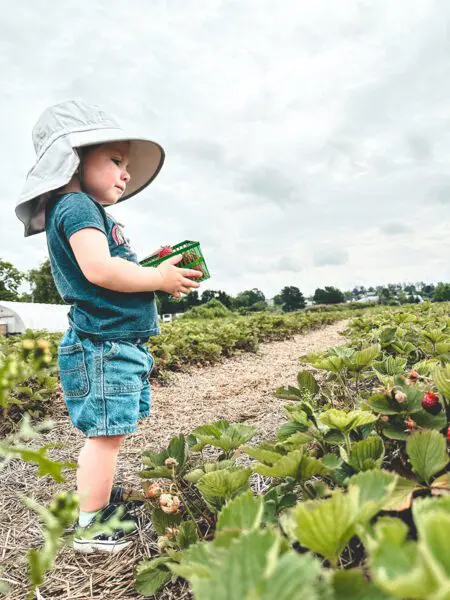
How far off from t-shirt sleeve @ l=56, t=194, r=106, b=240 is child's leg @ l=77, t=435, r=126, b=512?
815mm

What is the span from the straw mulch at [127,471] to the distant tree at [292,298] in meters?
58.4

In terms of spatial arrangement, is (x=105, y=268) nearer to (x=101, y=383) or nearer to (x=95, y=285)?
(x=95, y=285)

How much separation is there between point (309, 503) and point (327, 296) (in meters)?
68.1

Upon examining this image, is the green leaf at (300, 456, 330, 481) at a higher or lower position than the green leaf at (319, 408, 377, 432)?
lower

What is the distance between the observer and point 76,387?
181 cm

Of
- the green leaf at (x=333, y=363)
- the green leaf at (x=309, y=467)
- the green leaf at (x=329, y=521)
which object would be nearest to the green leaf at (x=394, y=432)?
the green leaf at (x=309, y=467)

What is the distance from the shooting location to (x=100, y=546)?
1.65 m

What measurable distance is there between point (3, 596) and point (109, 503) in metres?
0.45

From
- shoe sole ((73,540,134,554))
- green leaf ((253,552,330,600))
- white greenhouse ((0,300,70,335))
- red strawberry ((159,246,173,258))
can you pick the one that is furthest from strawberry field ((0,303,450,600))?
white greenhouse ((0,300,70,335))

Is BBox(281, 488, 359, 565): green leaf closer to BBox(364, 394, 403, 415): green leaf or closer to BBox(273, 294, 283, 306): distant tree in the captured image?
BBox(364, 394, 403, 415): green leaf

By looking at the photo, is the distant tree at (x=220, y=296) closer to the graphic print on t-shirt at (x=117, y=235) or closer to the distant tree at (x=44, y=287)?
the distant tree at (x=44, y=287)

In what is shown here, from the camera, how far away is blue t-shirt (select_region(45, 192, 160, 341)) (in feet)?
5.87

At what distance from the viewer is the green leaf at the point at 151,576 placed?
4.04 ft

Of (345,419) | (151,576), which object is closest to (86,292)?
(151,576)
